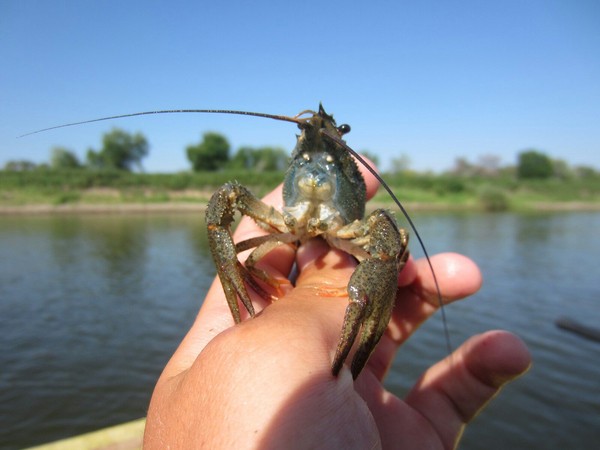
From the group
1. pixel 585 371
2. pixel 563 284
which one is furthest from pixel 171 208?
pixel 585 371

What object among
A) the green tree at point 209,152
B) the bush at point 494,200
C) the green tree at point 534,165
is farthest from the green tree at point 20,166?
the green tree at point 534,165

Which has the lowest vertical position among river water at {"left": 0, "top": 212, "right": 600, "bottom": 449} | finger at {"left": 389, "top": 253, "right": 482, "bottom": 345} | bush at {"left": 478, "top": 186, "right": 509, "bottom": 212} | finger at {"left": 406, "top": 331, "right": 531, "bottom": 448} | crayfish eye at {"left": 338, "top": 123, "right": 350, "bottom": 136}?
bush at {"left": 478, "top": 186, "right": 509, "bottom": 212}

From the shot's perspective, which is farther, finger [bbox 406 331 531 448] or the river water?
the river water

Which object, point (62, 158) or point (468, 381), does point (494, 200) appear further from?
point (62, 158)

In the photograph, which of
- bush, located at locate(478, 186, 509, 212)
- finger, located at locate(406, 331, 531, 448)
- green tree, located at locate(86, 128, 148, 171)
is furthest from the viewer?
green tree, located at locate(86, 128, 148, 171)

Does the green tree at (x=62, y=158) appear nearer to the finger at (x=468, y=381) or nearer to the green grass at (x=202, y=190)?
the green grass at (x=202, y=190)

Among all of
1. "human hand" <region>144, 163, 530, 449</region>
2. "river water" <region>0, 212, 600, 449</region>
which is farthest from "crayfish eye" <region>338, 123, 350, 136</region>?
"river water" <region>0, 212, 600, 449</region>

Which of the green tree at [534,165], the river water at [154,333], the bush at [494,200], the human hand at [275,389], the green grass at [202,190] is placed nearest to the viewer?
the human hand at [275,389]

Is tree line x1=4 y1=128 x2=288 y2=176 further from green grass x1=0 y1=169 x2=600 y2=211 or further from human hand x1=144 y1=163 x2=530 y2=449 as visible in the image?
human hand x1=144 y1=163 x2=530 y2=449

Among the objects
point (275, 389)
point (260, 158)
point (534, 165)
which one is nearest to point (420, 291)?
point (275, 389)
